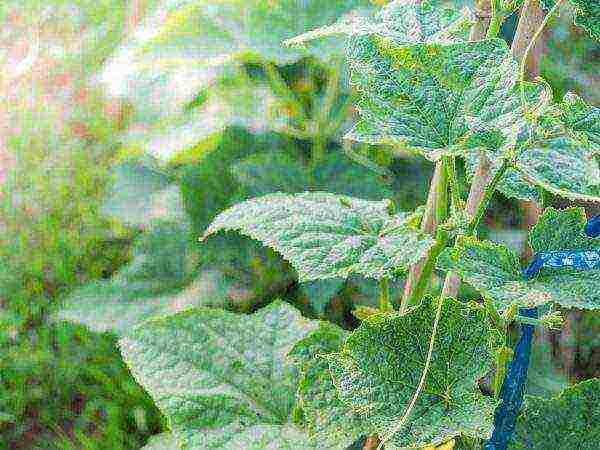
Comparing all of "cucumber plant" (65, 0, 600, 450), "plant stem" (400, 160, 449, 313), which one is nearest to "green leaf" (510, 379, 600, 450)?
"cucumber plant" (65, 0, 600, 450)

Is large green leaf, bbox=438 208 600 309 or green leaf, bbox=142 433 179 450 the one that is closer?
large green leaf, bbox=438 208 600 309

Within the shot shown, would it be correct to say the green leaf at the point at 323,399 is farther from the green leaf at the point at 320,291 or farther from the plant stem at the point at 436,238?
the green leaf at the point at 320,291

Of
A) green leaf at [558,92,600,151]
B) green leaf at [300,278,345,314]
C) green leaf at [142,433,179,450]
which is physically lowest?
green leaf at [142,433,179,450]

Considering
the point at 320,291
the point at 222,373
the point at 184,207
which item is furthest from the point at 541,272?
the point at 184,207

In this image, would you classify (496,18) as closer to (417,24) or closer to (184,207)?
(417,24)

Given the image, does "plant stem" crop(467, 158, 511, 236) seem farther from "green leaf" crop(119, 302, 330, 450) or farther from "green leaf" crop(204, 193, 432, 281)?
"green leaf" crop(119, 302, 330, 450)

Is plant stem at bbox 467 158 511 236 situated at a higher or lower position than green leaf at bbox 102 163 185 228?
higher

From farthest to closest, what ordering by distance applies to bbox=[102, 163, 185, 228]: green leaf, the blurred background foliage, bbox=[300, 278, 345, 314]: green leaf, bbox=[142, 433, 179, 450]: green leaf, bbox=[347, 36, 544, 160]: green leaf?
bbox=[102, 163, 185, 228]: green leaf < the blurred background foliage < bbox=[300, 278, 345, 314]: green leaf < bbox=[142, 433, 179, 450]: green leaf < bbox=[347, 36, 544, 160]: green leaf
